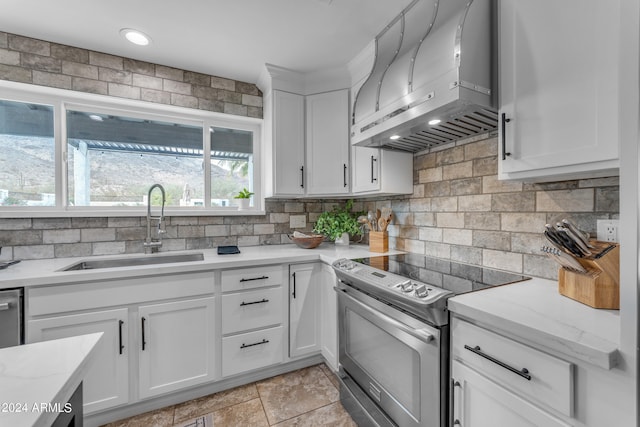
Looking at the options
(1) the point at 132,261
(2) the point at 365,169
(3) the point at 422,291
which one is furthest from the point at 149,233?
(3) the point at 422,291

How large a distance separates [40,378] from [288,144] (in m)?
2.17

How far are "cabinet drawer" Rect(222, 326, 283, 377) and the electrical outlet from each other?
1.90 m

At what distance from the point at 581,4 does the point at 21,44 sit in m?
3.20

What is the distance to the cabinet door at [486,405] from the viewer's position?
0.83 meters

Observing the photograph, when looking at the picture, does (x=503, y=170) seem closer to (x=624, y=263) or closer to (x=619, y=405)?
(x=624, y=263)

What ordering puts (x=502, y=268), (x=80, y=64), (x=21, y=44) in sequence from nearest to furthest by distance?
(x=502, y=268) < (x=21, y=44) < (x=80, y=64)

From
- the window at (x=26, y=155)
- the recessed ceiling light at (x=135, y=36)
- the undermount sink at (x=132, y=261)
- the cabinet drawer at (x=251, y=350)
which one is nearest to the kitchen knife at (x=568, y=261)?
the cabinet drawer at (x=251, y=350)

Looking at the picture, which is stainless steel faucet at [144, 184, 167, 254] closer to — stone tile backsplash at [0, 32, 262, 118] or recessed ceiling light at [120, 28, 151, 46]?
stone tile backsplash at [0, 32, 262, 118]

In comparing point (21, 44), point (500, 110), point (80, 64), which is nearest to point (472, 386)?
point (500, 110)

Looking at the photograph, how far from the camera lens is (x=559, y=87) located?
3.38 feet

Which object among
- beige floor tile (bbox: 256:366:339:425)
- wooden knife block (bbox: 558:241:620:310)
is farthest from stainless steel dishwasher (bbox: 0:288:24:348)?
wooden knife block (bbox: 558:241:620:310)

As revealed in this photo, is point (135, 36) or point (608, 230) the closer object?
point (608, 230)

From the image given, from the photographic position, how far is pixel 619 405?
69 centimetres

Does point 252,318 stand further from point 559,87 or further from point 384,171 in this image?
point 559,87
